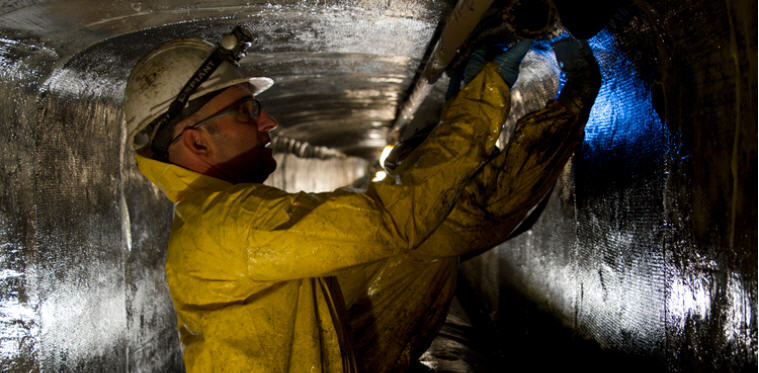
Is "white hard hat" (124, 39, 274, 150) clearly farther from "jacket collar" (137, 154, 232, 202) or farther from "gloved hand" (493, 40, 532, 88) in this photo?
"gloved hand" (493, 40, 532, 88)

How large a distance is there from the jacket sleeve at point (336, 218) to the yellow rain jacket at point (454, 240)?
0.46 feet

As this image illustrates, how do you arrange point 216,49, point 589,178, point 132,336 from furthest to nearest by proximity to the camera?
point 132,336, point 589,178, point 216,49

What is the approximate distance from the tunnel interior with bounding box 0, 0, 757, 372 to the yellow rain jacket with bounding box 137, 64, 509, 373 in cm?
44

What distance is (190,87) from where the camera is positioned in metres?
1.71

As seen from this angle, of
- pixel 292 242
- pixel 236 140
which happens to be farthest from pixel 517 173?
pixel 236 140

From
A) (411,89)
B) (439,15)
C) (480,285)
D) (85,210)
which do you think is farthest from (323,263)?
(480,285)

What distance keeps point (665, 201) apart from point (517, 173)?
506mm

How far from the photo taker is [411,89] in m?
3.54

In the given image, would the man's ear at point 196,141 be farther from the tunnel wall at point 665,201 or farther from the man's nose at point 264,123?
the tunnel wall at point 665,201

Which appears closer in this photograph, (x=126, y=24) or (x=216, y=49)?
(x=216, y=49)

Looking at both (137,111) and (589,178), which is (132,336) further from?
(589,178)

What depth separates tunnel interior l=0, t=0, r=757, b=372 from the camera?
1.13m

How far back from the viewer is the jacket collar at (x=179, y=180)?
1.57 metres

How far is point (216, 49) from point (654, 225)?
173 centimetres
